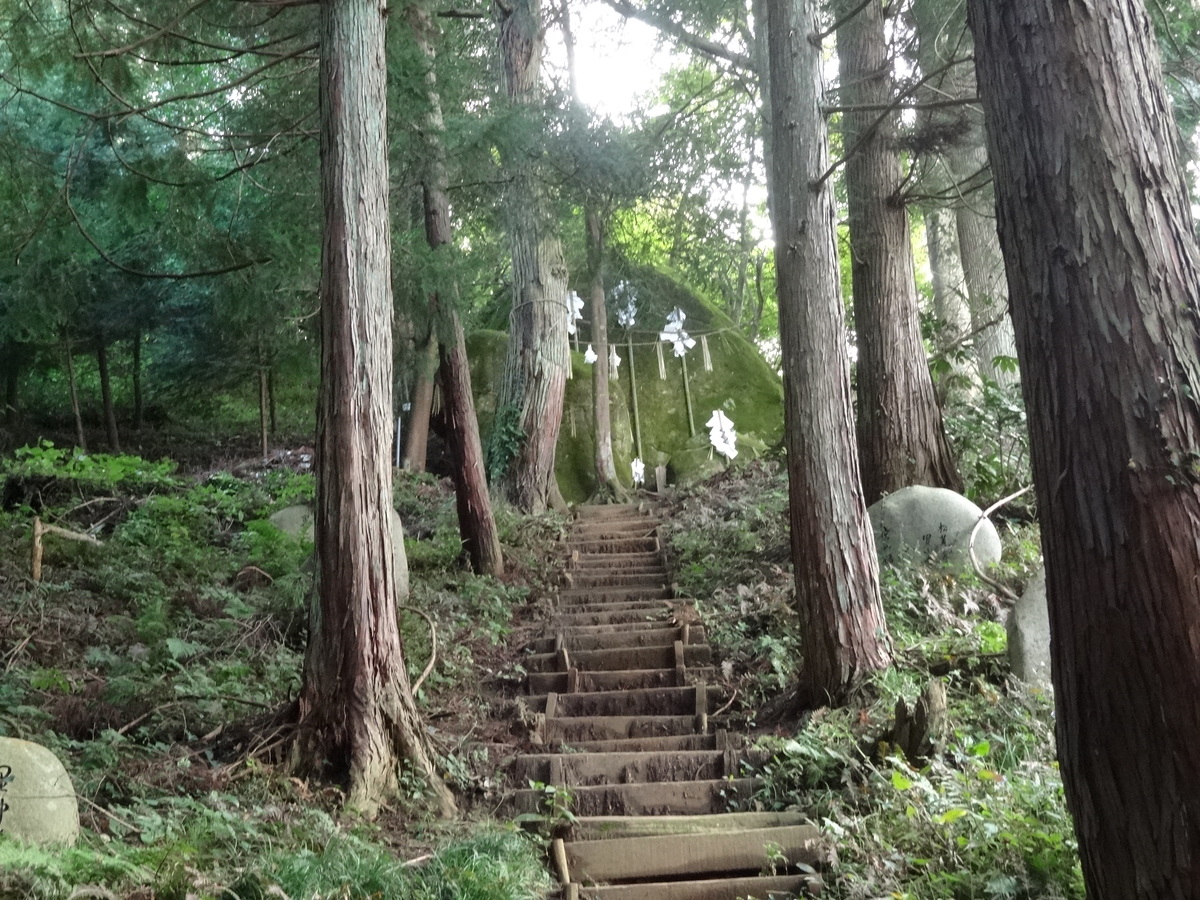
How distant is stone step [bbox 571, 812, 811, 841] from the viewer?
5371 millimetres

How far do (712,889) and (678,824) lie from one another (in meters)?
0.66

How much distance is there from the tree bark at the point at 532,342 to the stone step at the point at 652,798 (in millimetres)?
7647

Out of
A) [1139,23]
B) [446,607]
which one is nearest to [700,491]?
[446,607]

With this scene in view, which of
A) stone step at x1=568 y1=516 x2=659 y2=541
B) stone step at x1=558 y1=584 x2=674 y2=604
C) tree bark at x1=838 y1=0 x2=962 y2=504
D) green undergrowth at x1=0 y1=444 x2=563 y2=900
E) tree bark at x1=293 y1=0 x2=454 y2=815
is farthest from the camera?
stone step at x1=568 y1=516 x2=659 y2=541

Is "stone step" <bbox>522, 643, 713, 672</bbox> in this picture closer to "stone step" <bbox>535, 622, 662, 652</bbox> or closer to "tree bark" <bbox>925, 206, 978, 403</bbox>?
"stone step" <bbox>535, 622, 662, 652</bbox>

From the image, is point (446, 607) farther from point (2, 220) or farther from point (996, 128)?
point (996, 128)

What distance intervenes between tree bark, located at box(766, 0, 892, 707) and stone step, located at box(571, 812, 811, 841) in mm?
1361

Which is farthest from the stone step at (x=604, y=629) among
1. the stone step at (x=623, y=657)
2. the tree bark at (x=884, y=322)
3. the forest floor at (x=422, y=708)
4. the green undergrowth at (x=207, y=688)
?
the tree bark at (x=884, y=322)

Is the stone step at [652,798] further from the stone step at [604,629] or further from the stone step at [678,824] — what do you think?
the stone step at [604,629]

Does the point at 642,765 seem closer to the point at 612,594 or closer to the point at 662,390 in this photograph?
the point at 612,594

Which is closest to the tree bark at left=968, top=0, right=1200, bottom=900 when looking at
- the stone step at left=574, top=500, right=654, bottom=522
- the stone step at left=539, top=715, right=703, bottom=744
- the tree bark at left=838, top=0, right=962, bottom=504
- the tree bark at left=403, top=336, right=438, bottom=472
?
the stone step at left=539, top=715, right=703, bottom=744

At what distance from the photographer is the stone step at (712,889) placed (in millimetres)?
4699

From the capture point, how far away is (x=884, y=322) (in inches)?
393

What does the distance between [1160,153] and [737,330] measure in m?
16.7
